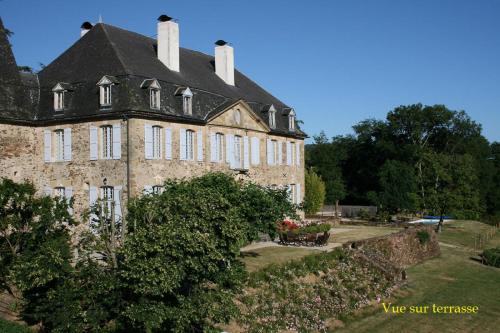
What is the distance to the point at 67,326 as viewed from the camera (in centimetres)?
1255

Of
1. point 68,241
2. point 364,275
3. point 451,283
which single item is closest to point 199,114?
point 364,275

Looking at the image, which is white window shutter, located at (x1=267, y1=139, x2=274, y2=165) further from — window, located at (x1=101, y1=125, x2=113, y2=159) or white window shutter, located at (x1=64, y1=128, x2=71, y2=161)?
white window shutter, located at (x1=64, y1=128, x2=71, y2=161)

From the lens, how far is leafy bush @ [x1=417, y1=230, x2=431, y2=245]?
30.8 m

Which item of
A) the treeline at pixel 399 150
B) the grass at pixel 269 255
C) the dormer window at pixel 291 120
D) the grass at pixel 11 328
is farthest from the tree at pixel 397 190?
the grass at pixel 11 328

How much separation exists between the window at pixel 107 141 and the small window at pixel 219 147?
228 inches

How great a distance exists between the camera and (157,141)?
2438 centimetres

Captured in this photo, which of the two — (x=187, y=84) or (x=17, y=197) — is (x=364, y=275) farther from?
(x=17, y=197)

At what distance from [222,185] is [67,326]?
8.18 m

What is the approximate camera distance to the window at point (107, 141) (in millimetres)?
23631

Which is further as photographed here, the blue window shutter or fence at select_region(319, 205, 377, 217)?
fence at select_region(319, 205, 377, 217)

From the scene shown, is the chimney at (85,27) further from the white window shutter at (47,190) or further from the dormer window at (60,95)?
the white window shutter at (47,190)

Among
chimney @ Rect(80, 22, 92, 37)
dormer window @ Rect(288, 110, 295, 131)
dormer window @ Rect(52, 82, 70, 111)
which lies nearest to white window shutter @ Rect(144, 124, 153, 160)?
dormer window @ Rect(52, 82, 70, 111)

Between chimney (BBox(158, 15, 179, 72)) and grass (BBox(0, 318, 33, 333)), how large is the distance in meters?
16.6

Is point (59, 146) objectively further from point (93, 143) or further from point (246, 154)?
point (246, 154)
